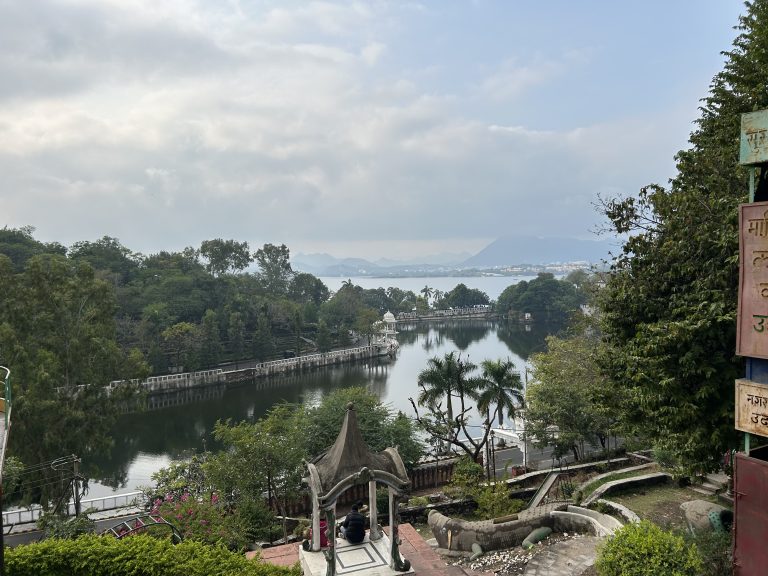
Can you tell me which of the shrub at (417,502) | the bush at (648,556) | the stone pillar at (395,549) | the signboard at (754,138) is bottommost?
the shrub at (417,502)

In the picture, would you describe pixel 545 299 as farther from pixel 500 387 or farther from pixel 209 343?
pixel 500 387

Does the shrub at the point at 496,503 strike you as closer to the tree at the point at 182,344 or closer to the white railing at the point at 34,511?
the white railing at the point at 34,511

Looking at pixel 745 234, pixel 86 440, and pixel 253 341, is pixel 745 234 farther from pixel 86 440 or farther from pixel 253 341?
pixel 253 341

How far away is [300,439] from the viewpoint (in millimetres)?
16188

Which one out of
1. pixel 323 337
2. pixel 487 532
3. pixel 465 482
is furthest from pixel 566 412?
pixel 323 337

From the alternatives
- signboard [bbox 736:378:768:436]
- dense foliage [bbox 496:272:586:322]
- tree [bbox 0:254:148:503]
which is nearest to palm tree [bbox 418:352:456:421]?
tree [bbox 0:254:148:503]

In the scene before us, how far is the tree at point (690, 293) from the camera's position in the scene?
905cm

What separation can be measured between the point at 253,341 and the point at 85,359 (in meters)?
36.5

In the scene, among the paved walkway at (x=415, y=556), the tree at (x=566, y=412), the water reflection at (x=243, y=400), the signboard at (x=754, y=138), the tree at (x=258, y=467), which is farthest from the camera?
the water reflection at (x=243, y=400)

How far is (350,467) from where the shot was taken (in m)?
9.59

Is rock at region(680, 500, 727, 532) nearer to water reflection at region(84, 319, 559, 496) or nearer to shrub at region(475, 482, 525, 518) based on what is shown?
shrub at region(475, 482, 525, 518)

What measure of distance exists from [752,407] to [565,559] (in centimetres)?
520

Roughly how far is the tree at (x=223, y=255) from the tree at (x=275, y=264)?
5.14m

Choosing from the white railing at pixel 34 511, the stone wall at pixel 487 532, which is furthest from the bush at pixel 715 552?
the white railing at pixel 34 511
